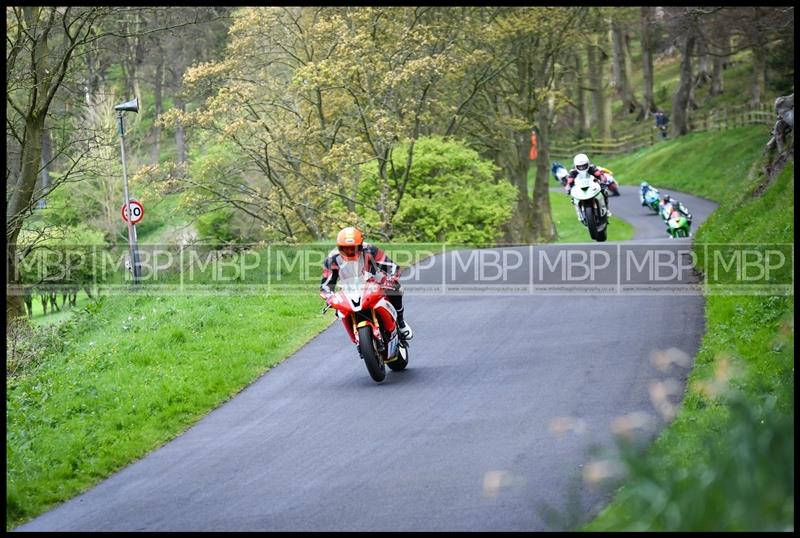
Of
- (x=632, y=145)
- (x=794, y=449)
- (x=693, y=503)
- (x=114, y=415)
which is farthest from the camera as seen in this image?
(x=632, y=145)

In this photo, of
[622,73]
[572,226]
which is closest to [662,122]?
[622,73]

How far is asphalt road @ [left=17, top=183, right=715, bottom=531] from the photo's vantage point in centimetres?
952

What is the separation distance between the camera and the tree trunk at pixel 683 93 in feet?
187

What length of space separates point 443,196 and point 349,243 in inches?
917

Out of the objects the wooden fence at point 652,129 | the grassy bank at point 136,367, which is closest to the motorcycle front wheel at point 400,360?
the grassy bank at point 136,367

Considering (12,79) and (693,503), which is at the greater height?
(12,79)

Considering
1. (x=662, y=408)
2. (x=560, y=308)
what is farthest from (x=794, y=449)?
(x=560, y=308)

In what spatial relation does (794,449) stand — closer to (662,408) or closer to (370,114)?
(662,408)

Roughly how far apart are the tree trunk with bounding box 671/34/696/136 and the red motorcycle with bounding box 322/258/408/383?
1751 inches

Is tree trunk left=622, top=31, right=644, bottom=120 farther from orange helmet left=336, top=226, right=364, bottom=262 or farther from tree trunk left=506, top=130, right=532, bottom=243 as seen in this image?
orange helmet left=336, top=226, right=364, bottom=262

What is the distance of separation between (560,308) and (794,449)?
13300 millimetres

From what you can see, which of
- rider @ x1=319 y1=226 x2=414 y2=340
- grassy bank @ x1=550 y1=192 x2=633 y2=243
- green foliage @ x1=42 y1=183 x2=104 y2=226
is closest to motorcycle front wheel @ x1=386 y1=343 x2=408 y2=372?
rider @ x1=319 y1=226 x2=414 y2=340

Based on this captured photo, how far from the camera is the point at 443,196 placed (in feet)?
121

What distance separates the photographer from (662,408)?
38.6ft
